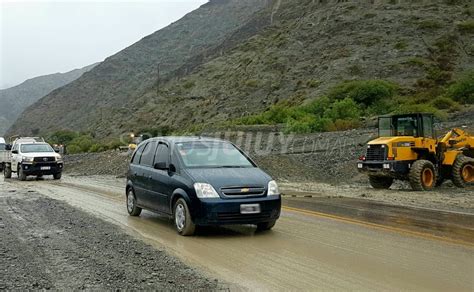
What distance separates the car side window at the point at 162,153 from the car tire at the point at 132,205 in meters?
1.49

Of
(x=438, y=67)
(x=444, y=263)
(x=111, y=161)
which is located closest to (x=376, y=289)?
(x=444, y=263)

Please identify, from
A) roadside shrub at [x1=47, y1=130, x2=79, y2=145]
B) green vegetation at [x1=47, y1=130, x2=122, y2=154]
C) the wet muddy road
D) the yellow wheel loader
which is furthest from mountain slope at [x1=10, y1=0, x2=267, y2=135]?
the wet muddy road

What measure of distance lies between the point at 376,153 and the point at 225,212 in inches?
460

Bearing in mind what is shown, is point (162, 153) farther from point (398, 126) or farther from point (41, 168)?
point (41, 168)

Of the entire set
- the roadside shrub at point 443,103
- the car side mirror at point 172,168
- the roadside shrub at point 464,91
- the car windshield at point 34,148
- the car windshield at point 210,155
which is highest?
the roadside shrub at point 464,91

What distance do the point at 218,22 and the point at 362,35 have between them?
70823 mm

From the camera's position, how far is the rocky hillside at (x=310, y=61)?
5575cm

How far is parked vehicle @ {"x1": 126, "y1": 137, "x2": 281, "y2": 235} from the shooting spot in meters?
9.03

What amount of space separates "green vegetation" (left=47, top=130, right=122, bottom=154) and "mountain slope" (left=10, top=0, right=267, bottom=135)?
13.8 ft

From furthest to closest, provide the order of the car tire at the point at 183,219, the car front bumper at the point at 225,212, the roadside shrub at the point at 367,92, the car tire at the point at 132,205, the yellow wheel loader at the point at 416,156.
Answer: the roadside shrub at the point at 367,92
the yellow wheel loader at the point at 416,156
the car tire at the point at 132,205
the car tire at the point at 183,219
the car front bumper at the point at 225,212

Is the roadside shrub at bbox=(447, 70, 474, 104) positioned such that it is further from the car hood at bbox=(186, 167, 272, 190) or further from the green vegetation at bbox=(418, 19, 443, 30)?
the car hood at bbox=(186, 167, 272, 190)

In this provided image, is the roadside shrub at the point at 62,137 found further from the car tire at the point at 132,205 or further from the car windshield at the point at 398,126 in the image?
the car tire at the point at 132,205

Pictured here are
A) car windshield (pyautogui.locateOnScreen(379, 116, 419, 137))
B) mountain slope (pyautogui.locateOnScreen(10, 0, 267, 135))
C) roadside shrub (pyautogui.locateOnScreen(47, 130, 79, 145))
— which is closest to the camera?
car windshield (pyautogui.locateOnScreen(379, 116, 419, 137))

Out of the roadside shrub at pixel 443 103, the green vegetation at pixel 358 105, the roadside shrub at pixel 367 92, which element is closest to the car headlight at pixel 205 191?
the green vegetation at pixel 358 105
